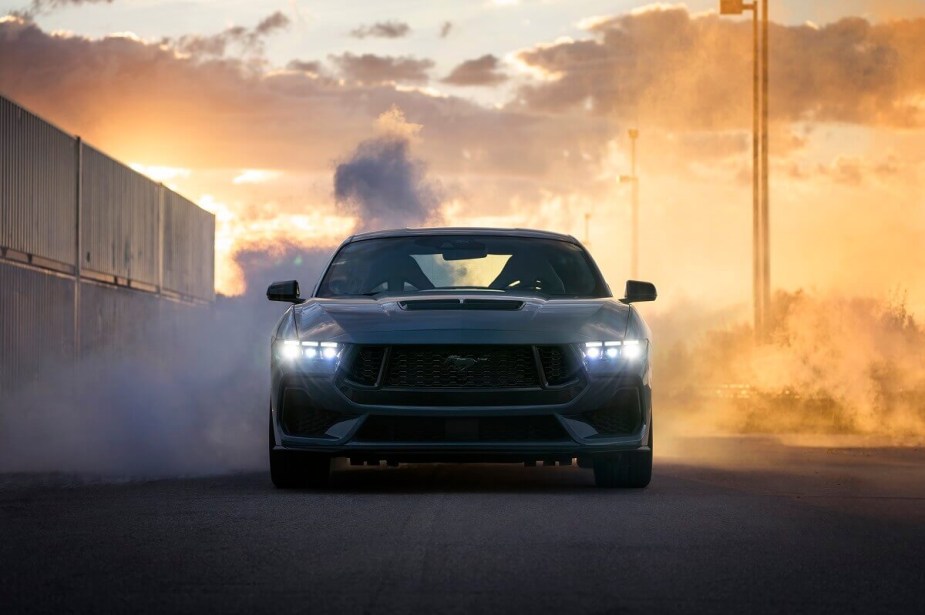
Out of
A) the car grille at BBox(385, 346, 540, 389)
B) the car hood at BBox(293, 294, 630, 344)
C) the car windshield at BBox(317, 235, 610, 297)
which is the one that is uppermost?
the car windshield at BBox(317, 235, 610, 297)

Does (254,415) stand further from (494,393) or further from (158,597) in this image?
(158,597)

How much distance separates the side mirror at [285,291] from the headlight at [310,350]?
932 millimetres

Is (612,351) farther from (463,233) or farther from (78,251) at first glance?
(78,251)

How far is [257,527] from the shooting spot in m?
8.48

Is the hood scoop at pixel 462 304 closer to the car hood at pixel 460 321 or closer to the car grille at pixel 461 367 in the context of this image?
the car hood at pixel 460 321

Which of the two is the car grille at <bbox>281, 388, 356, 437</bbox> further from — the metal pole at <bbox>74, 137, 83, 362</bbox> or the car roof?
the metal pole at <bbox>74, 137, 83, 362</bbox>

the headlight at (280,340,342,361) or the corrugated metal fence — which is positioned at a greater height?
the corrugated metal fence

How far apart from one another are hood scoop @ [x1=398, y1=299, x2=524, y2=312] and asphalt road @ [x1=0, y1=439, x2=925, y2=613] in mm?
1186

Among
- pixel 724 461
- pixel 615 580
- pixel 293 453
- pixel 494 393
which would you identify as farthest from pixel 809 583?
pixel 724 461

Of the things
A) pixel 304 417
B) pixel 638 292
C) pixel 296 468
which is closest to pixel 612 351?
pixel 638 292

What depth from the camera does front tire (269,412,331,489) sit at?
10.4m

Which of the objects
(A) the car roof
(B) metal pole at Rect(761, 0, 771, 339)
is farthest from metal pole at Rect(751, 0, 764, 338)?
(A) the car roof

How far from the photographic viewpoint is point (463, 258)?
1170 centimetres

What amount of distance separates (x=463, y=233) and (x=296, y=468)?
236cm
